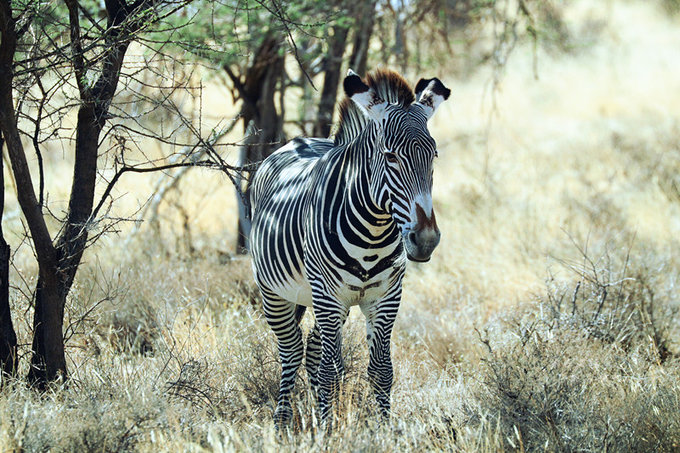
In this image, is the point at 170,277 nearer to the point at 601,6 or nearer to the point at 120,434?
the point at 120,434

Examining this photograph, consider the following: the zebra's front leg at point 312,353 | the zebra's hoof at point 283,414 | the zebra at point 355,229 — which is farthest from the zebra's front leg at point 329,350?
the zebra's front leg at point 312,353

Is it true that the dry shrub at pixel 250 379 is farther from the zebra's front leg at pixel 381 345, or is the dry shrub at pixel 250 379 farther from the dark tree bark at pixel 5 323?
the dark tree bark at pixel 5 323

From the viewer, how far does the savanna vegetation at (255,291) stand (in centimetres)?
376

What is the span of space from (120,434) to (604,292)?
3441mm

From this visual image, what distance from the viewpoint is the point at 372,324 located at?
14.1 feet

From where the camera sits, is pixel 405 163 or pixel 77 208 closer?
pixel 405 163

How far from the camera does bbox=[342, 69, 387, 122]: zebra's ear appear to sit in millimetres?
3867

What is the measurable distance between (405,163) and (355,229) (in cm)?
59

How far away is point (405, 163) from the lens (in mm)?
3611

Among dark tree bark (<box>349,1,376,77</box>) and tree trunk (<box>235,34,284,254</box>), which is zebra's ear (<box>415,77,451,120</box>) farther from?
tree trunk (<box>235,34,284,254</box>)

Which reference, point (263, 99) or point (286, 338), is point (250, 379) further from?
point (263, 99)

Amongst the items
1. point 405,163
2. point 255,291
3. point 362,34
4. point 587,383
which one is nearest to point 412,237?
point 405,163

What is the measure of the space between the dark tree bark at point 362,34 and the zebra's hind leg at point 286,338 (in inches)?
134

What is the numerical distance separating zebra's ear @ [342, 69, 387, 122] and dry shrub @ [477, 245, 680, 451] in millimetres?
1428
